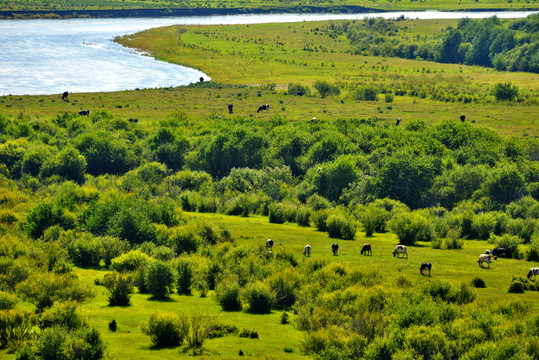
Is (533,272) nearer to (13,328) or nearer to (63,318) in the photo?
(63,318)

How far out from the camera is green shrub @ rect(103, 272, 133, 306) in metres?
31.4

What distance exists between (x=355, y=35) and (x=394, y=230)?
154513 mm

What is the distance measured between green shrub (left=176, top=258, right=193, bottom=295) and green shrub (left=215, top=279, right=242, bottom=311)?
11.1ft

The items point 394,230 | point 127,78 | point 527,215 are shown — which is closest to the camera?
point 394,230

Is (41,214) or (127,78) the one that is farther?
(127,78)

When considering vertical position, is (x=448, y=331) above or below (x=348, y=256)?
above

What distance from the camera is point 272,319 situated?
30.3 m

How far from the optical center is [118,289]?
31375 millimetres

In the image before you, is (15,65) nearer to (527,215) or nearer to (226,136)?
(226,136)

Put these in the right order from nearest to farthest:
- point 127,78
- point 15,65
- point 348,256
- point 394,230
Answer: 1. point 348,256
2. point 394,230
3. point 127,78
4. point 15,65

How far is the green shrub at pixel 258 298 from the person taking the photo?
31438mm

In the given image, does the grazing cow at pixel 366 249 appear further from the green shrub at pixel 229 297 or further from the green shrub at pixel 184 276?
the green shrub at pixel 229 297

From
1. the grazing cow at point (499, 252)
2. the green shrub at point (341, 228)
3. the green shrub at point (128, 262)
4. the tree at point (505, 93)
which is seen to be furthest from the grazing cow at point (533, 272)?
the tree at point (505, 93)

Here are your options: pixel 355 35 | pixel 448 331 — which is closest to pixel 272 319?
pixel 448 331
